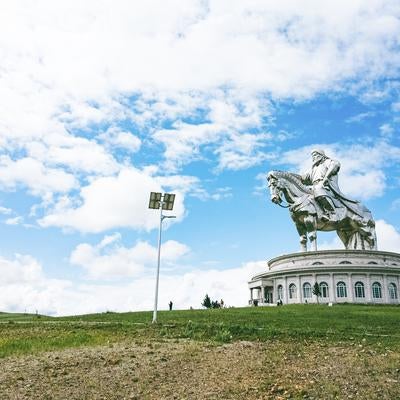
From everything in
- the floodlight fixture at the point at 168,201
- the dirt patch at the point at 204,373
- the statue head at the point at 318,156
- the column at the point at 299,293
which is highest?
the statue head at the point at 318,156

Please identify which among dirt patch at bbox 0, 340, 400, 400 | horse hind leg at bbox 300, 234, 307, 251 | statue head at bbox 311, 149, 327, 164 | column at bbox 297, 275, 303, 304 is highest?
statue head at bbox 311, 149, 327, 164

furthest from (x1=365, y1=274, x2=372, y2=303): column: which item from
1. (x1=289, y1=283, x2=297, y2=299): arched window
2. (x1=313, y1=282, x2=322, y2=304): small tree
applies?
(x1=289, y1=283, x2=297, y2=299): arched window

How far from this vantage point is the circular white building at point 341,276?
2094 inches

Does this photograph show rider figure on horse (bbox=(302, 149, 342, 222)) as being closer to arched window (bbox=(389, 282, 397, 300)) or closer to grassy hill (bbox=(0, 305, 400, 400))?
arched window (bbox=(389, 282, 397, 300))

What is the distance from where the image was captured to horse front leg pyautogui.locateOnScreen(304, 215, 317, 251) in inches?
2184

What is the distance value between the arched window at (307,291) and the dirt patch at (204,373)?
131 ft

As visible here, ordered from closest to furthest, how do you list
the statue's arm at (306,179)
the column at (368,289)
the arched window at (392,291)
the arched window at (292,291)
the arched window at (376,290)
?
the column at (368,289), the arched window at (376,290), the arched window at (392,291), the arched window at (292,291), the statue's arm at (306,179)

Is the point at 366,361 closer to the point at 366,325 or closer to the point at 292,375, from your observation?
the point at 292,375

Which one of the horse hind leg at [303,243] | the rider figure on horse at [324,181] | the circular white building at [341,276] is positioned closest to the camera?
the circular white building at [341,276]

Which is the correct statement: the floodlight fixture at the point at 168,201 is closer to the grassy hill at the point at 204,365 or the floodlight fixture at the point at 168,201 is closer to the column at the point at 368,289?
the grassy hill at the point at 204,365

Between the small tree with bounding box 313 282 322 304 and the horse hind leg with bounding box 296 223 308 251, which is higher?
the horse hind leg with bounding box 296 223 308 251

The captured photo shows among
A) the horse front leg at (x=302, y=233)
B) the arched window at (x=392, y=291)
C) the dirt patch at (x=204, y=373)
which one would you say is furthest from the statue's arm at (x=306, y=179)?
the dirt patch at (x=204, y=373)

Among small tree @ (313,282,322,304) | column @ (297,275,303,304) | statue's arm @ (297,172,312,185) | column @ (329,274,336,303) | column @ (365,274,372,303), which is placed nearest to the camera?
small tree @ (313,282,322,304)

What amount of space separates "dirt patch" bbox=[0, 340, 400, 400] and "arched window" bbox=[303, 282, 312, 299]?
39812 mm
